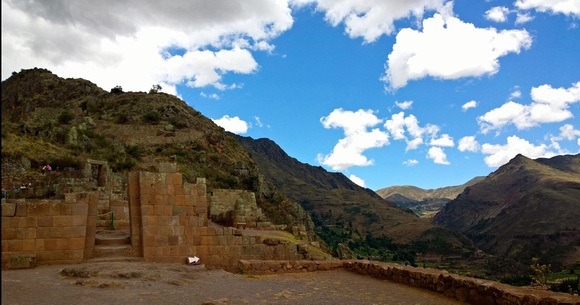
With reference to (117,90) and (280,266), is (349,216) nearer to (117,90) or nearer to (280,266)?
(117,90)

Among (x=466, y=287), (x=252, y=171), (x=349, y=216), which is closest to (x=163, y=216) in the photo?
(x=466, y=287)

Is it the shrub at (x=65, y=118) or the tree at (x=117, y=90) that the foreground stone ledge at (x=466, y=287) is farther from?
the tree at (x=117, y=90)

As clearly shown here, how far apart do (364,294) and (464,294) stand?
2.16m

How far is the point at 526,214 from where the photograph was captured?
12606 centimetres

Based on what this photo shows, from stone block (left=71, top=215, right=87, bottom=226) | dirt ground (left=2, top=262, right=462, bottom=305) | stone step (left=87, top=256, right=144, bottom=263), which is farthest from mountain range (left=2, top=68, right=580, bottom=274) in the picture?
stone step (left=87, top=256, right=144, bottom=263)

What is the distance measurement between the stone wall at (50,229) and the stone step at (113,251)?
24 centimetres

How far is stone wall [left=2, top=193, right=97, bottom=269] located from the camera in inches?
457

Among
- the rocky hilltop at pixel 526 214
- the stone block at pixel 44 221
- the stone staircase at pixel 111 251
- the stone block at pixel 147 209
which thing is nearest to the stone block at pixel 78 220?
the stone block at pixel 44 221

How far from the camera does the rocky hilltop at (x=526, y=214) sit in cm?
9762

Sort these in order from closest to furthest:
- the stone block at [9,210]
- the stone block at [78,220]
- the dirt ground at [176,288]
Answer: the dirt ground at [176,288]
the stone block at [9,210]
the stone block at [78,220]

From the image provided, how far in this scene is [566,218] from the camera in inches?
4368

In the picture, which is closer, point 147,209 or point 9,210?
point 9,210

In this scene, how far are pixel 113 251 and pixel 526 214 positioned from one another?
136341 mm

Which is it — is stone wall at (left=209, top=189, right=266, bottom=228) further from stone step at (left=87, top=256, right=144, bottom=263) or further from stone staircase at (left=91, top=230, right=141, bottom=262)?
stone step at (left=87, top=256, right=144, bottom=263)
